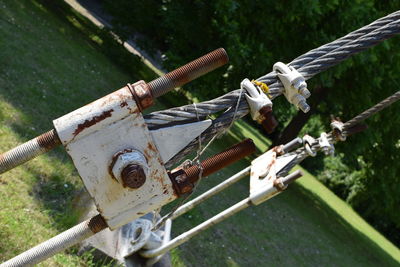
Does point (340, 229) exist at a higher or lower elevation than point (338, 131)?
lower

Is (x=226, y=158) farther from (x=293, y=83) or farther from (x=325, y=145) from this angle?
(x=325, y=145)

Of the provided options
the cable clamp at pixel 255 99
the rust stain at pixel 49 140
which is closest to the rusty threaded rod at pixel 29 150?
the rust stain at pixel 49 140

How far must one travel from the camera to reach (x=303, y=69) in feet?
8.53

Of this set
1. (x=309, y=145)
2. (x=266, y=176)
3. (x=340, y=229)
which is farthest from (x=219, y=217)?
(x=340, y=229)

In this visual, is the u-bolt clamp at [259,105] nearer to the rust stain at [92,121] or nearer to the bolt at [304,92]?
the bolt at [304,92]

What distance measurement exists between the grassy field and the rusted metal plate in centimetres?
213

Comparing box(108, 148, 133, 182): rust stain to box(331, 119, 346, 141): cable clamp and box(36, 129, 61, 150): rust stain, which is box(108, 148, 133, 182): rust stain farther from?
box(331, 119, 346, 141): cable clamp

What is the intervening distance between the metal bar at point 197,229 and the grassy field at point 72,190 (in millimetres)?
550

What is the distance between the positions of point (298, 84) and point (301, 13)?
9.50 meters

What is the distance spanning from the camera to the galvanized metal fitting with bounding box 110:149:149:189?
222 cm

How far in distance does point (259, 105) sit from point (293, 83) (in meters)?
0.20

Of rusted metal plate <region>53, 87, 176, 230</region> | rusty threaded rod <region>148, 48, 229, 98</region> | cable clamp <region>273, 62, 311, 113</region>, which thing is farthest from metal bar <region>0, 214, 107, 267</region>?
cable clamp <region>273, 62, 311, 113</region>

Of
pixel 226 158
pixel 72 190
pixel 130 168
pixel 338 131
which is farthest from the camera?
pixel 72 190

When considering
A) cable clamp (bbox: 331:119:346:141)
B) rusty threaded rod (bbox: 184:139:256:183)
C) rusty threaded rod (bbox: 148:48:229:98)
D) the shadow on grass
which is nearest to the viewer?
rusty threaded rod (bbox: 148:48:229:98)
